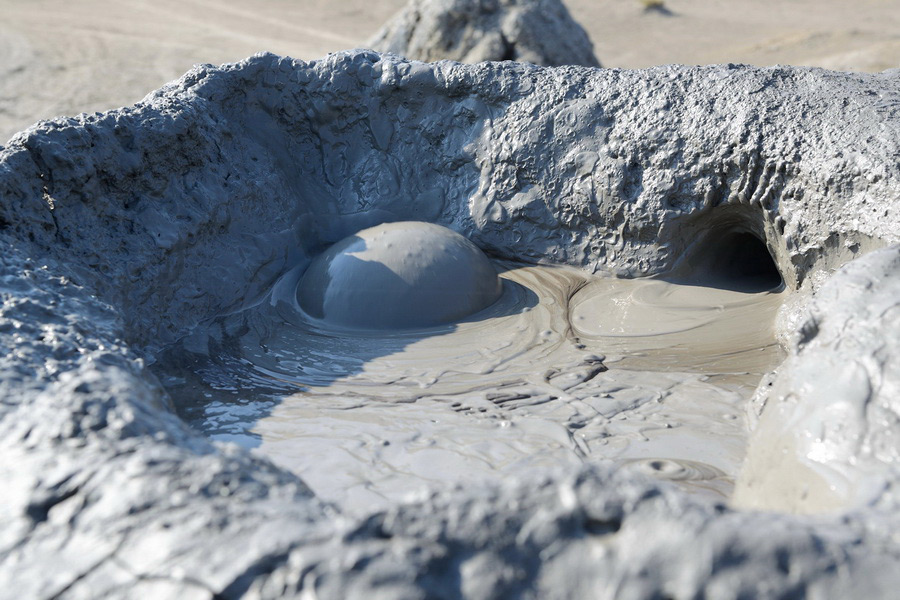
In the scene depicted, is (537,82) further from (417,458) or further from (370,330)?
(417,458)

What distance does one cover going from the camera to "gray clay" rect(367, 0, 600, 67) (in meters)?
8.98

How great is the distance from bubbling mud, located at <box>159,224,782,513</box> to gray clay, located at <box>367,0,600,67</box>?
521 centimetres

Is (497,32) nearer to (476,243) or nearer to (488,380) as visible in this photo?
(476,243)

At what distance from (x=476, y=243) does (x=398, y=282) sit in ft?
2.35

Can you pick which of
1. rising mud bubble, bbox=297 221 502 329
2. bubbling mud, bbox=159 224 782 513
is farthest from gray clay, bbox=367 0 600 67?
rising mud bubble, bbox=297 221 502 329

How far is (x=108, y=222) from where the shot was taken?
3.59 m

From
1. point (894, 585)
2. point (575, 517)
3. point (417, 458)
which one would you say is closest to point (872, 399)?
point (894, 585)

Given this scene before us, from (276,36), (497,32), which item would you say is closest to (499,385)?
(497,32)

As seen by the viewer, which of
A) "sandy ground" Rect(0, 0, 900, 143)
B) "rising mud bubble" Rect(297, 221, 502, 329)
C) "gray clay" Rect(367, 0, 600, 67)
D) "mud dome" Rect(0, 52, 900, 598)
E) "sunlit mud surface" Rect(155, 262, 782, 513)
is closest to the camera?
"mud dome" Rect(0, 52, 900, 598)

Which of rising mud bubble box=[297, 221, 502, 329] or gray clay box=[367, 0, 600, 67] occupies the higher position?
gray clay box=[367, 0, 600, 67]

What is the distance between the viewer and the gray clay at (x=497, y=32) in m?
8.98

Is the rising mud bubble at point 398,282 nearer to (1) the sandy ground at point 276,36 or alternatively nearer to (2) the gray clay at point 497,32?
(2) the gray clay at point 497,32

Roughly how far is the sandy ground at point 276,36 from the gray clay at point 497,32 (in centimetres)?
360

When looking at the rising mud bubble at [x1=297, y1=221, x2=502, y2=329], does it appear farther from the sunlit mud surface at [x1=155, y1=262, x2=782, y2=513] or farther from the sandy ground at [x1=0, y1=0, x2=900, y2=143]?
the sandy ground at [x1=0, y1=0, x2=900, y2=143]
